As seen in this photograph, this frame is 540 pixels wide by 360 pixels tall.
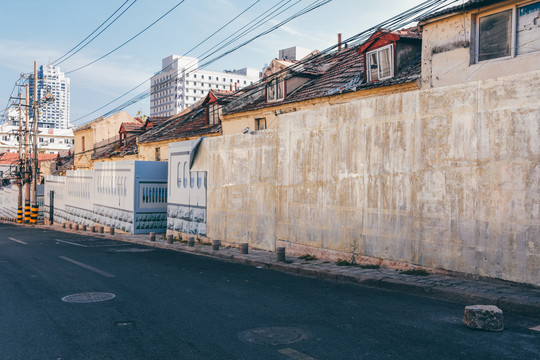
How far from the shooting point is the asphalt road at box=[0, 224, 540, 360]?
5383mm

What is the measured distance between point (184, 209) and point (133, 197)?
584cm

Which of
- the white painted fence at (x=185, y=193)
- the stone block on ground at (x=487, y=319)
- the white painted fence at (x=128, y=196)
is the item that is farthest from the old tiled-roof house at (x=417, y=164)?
the white painted fence at (x=128, y=196)

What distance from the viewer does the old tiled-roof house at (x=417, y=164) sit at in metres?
8.48

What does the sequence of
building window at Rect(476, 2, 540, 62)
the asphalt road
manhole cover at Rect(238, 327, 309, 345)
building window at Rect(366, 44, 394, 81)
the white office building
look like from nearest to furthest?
the asphalt road
manhole cover at Rect(238, 327, 309, 345)
building window at Rect(476, 2, 540, 62)
building window at Rect(366, 44, 394, 81)
the white office building

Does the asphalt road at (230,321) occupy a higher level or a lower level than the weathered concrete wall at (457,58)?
lower

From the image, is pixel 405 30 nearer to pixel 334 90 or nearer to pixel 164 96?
pixel 334 90

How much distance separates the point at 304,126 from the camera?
43.6 feet

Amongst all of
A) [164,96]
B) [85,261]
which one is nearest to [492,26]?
[85,261]

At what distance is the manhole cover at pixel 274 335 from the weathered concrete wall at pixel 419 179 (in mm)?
4616

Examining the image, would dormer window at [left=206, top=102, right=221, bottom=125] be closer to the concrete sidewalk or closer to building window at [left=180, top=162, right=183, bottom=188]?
building window at [left=180, top=162, right=183, bottom=188]

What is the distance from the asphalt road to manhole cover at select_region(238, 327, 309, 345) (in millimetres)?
13

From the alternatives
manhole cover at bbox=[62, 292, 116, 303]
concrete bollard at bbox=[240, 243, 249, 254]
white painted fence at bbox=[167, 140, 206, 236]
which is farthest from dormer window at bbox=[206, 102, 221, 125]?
manhole cover at bbox=[62, 292, 116, 303]

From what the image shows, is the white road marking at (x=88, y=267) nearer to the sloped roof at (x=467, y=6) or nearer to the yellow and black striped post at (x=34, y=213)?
the sloped roof at (x=467, y=6)

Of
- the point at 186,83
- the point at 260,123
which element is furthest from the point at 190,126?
the point at 186,83
